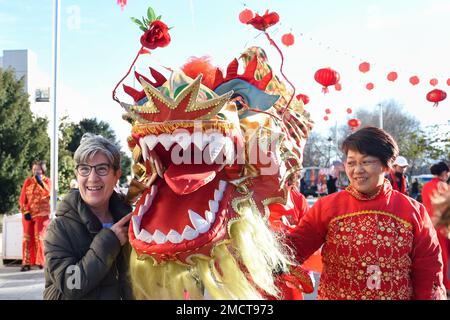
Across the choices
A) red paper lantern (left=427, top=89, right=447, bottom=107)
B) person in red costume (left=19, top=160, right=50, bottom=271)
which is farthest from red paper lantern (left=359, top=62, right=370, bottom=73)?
person in red costume (left=19, top=160, right=50, bottom=271)

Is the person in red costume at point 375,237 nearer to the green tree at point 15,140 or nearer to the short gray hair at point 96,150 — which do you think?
the short gray hair at point 96,150

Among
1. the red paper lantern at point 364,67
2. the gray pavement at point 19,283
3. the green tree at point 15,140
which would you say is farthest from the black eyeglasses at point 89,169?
the green tree at point 15,140

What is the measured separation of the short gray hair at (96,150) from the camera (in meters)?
1.93

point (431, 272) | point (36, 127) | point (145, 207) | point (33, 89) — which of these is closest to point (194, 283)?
point (145, 207)

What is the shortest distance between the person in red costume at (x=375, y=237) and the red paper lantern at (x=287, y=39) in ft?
12.5

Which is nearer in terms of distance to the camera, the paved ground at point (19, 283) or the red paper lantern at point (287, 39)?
the paved ground at point (19, 283)

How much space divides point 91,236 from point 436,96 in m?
6.85

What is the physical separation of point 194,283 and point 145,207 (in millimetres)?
365

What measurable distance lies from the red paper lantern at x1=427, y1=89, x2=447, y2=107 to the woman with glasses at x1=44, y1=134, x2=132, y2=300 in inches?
258

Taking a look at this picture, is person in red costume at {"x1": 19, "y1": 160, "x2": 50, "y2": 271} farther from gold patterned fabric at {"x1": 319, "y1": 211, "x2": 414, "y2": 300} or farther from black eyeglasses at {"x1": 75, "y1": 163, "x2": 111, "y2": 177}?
gold patterned fabric at {"x1": 319, "y1": 211, "x2": 414, "y2": 300}

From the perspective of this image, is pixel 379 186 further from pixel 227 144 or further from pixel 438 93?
pixel 438 93
